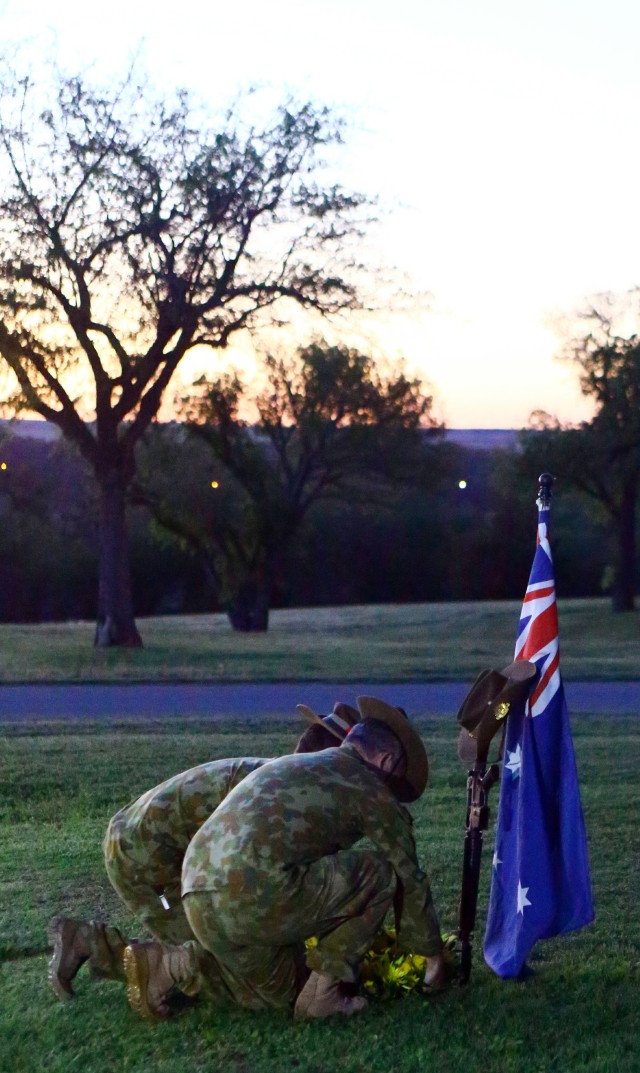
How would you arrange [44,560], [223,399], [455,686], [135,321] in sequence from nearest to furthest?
[455,686] < [135,321] < [223,399] < [44,560]

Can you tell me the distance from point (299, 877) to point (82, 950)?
35.4 inches

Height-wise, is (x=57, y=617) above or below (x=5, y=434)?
below

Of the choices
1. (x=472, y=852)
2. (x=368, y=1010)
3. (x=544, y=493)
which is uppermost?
(x=544, y=493)

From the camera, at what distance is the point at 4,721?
1386cm

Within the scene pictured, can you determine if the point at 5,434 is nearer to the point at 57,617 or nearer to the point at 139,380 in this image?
the point at 139,380

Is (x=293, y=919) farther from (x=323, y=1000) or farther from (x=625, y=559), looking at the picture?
(x=625, y=559)

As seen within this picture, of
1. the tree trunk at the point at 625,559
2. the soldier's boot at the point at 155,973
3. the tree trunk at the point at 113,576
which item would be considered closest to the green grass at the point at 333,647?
the tree trunk at the point at 113,576

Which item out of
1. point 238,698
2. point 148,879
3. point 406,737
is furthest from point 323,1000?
point 238,698

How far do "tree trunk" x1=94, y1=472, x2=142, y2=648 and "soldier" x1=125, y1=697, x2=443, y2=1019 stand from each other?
2234 cm

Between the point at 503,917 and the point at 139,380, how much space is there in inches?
870

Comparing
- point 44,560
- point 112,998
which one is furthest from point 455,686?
point 44,560

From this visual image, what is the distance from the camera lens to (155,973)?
4.62 meters

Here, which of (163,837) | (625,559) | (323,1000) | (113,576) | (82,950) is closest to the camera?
(323,1000)

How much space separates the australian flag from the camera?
504 cm
